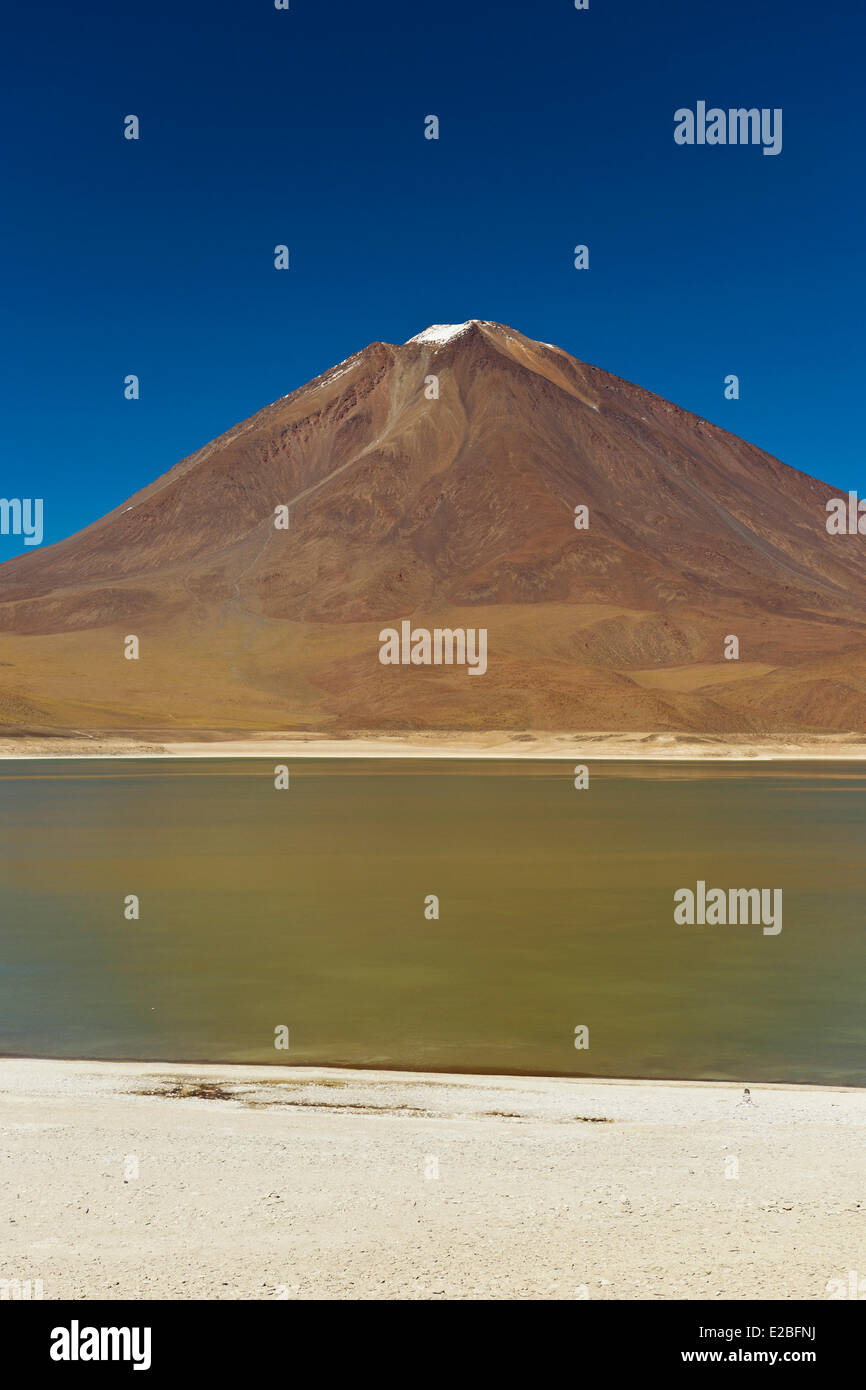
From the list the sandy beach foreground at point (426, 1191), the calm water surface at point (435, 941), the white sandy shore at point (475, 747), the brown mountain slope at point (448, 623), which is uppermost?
the brown mountain slope at point (448, 623)

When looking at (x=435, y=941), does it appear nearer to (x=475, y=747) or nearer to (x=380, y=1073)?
(x=380, y=1073)

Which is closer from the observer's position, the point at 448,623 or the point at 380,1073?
the point at 380,1073

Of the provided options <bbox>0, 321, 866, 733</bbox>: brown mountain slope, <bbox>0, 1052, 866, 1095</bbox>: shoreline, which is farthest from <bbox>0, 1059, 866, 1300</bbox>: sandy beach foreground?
<bbox>0, 321, 866, 733</bbox>: brown mountain slope

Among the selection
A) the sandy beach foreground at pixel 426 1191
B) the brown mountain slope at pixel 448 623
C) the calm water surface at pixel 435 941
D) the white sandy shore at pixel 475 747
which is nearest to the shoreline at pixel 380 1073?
the calm water surface at pixel 435 941

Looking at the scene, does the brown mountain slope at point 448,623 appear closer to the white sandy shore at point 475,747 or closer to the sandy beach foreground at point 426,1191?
the white sandy shore at point 475,747

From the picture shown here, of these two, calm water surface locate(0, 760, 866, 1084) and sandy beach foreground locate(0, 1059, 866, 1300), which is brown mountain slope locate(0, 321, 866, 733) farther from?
sandy beach foreground locate(0, 1059, 866, 1300)

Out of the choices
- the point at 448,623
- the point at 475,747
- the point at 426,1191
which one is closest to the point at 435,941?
the point at 426,1191
